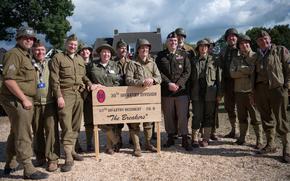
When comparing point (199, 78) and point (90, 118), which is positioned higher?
point (199, 78)

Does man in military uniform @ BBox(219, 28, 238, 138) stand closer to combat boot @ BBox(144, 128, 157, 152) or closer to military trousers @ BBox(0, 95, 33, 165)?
combat boot @ BBox(144, 128, 157, 152)

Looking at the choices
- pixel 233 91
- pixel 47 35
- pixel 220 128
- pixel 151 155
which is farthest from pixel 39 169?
pixel 47 35

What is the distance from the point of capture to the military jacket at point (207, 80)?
7961 millimetres

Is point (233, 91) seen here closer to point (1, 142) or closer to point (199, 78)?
point (199, 78)

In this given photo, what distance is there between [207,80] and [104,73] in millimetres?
2245

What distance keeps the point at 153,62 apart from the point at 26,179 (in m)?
3.38

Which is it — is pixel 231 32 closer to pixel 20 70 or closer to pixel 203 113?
pixel 203 113

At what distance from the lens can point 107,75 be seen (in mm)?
7527

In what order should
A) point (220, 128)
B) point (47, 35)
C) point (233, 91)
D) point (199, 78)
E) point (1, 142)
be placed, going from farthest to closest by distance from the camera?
1. point (47, 35)
2. point (220, 128)
3. point (1, 142)
4. point (233, 91)
5. point (199, 78)

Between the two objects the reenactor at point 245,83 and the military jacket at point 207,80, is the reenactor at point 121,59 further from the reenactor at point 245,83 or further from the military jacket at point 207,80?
the reenactor at point 245,83

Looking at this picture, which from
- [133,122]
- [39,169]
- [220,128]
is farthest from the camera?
[220,128]

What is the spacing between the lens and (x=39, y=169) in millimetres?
6723

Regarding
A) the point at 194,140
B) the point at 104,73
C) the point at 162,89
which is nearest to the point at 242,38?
the point at 162,89

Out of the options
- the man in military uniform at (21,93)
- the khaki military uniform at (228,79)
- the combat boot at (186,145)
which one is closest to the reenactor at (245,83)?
the khaki military uniform at (228,79)
